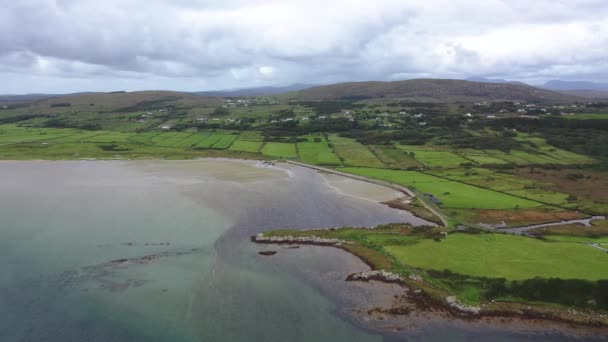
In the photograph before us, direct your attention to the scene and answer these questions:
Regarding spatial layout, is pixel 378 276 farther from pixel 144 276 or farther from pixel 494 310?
pixel 144 276

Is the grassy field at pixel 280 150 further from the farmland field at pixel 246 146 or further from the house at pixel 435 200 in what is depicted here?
the house at pixel 435 200

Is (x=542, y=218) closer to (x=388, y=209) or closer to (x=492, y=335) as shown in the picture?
(x=388, y=209)

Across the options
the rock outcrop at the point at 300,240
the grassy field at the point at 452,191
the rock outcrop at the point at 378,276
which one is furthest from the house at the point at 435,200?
the rock outcrop at the point at 378,276

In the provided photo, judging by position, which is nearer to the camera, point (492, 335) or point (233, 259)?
point (492, 335)

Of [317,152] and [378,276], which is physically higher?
[317,152]

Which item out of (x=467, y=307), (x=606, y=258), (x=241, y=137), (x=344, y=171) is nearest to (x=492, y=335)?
(x=467, y=307)

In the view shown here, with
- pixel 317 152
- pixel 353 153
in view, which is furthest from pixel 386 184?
pixel 317 152
